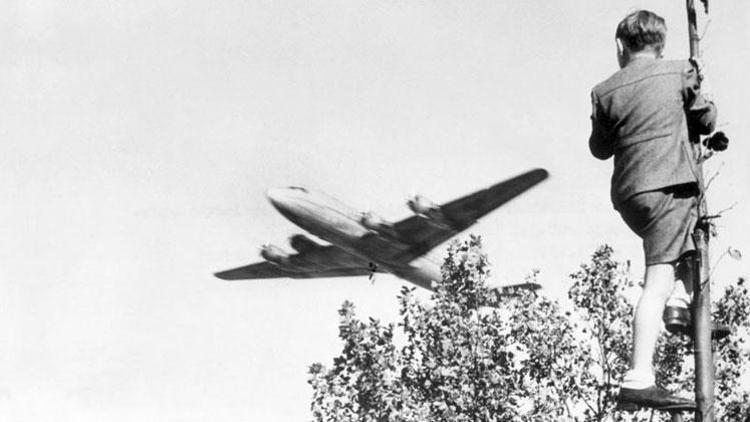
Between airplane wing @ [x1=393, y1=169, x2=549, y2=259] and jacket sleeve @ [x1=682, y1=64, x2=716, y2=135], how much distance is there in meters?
31.8

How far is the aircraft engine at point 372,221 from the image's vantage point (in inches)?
1422

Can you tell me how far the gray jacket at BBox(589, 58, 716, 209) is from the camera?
11.1ft

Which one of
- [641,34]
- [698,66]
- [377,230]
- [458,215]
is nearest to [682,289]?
[698,66]

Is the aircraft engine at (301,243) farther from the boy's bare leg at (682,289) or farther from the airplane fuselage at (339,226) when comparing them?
the boy's bare leg at (682,289)

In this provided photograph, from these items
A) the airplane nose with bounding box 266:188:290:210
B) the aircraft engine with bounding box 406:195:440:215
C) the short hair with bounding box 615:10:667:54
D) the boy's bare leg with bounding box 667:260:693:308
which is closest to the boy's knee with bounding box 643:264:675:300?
the boy's bare leg with bounding box 667:260:693:308

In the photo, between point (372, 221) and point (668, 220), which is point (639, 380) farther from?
point (372, 221)

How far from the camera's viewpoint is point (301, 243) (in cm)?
4050

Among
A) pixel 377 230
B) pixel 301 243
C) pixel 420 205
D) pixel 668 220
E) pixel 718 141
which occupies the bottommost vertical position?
pixel 668 220

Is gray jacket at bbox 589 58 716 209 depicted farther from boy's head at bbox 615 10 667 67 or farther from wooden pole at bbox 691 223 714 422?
wooden pole at bbox 691 223 714 422

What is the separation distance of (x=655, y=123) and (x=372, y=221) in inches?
1291

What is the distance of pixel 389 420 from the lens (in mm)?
20297

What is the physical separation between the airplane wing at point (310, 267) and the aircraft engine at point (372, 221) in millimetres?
4254

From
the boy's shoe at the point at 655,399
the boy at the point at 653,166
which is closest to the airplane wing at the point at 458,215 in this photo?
the boy at the point at 653,166

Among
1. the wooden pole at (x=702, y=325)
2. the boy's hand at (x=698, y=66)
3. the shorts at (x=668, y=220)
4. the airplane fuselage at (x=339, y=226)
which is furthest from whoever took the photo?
the airplane fuselage at (x=339, y=226)
